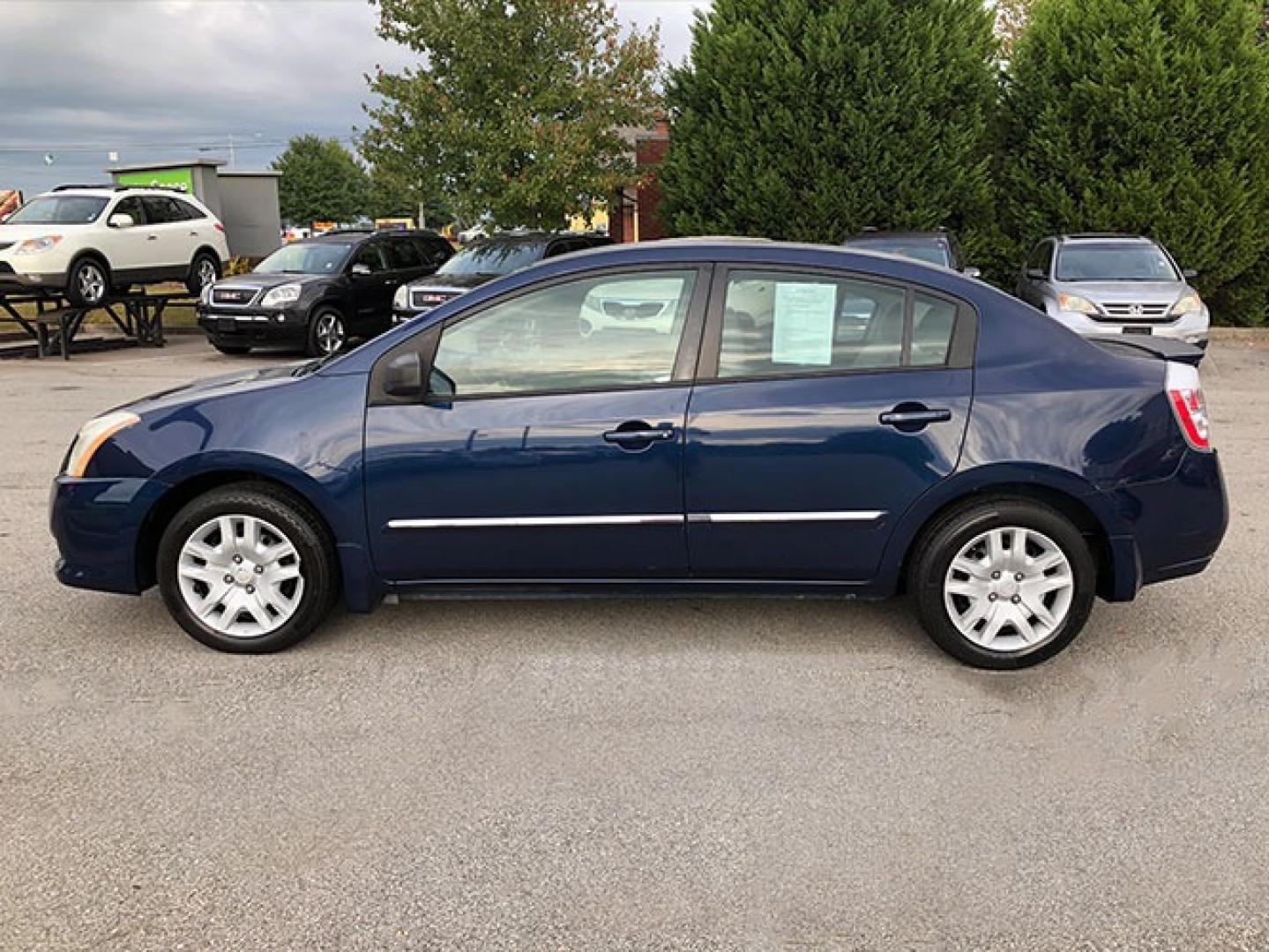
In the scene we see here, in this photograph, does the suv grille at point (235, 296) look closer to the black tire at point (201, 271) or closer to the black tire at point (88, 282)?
the black tire at point (88, 282)

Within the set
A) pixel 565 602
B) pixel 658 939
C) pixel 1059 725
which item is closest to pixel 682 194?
pixel 565 602

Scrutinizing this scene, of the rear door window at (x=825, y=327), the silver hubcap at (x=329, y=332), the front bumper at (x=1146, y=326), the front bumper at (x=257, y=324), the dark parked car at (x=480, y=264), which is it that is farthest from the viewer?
the silver hubcap at (x=329, y=332)

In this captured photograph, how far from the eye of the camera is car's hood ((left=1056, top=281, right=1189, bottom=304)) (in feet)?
38.1

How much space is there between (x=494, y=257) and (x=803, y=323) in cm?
1100

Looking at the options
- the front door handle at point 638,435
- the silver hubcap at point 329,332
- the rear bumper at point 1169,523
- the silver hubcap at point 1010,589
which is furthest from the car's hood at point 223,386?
the silver hubcap at point 329,332

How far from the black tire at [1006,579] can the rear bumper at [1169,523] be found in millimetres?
128

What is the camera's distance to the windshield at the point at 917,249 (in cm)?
1180

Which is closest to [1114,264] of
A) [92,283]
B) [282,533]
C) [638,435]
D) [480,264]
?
[480,264]

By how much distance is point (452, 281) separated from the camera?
1370cm

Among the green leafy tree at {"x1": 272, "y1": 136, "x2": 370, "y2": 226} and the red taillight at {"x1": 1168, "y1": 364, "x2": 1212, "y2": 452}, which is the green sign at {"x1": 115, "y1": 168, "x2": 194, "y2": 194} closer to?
the red taillight at {"x1": 1168, "y1": 364, "x2": 1212, "y2": 452}

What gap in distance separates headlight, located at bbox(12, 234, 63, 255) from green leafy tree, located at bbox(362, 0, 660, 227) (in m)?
5.91

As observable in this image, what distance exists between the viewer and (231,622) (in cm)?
423

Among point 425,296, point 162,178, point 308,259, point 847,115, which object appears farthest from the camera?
point 162,178

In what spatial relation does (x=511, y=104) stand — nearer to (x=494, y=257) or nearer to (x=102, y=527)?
(x=494, y=257)
